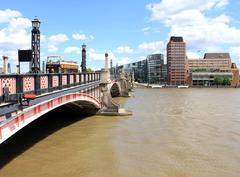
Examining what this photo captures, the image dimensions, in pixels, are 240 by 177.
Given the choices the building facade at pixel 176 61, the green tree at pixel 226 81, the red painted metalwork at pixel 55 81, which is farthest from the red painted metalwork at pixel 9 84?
the building facade at pixel 176 61

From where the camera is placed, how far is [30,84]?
1688 cm

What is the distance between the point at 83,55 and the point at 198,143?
16.8m

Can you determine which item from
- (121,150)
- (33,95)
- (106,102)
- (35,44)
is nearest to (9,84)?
(33,95)

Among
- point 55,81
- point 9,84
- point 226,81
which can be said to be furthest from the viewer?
point 226,81

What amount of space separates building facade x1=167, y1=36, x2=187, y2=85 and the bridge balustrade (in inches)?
6771

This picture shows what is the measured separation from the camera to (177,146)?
77.5 feet

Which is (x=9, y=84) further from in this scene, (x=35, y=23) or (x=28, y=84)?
(x=35, y=23)

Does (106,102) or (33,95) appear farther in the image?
(106,102)

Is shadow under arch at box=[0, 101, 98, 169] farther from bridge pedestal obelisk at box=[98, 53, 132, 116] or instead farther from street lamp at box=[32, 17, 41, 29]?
street lamp at box=[32, 17, 41, 29]

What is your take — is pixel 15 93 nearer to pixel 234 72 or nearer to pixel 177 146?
pixel 177 146

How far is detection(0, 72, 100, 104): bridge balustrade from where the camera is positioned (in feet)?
46.2

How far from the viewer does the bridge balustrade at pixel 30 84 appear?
46.2ft

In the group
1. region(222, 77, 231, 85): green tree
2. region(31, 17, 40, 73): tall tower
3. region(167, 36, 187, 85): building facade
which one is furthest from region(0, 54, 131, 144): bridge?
region(167, 36, 187, 85): building facade

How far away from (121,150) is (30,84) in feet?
25.4
